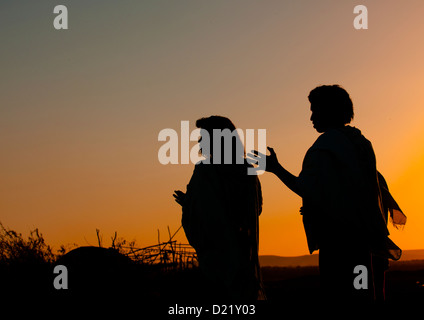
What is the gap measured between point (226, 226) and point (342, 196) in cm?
171

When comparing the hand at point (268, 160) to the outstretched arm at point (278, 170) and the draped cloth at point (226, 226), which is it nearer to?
the outstretched arm at point (278, 170)

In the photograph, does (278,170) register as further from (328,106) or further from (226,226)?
(226,226)

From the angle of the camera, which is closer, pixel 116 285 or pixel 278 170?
pixel 278 170

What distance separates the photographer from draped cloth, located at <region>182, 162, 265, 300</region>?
24.1ft

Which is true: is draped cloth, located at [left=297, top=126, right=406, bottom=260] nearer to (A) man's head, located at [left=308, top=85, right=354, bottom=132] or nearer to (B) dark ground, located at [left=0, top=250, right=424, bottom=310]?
(A) man's head, located at [left=308, top=85, right=354, bottom=132]

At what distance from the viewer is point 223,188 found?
756cm

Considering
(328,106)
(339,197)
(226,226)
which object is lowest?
(226,226)

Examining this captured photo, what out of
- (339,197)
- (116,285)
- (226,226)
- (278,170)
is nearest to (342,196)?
(339,197)

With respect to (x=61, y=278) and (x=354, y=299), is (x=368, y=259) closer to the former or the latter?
(x=354, y=299)

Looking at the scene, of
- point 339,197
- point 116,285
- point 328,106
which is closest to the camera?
point 339,197

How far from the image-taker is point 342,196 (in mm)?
6043
